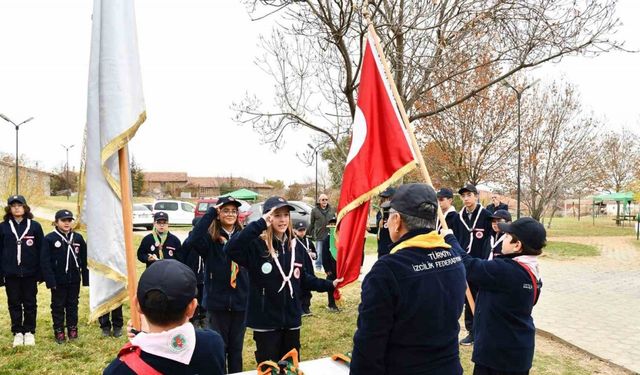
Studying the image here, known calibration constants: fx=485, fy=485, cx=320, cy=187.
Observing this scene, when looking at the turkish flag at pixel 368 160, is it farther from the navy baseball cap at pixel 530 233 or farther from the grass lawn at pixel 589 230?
the grass lawn at pixel 589 230

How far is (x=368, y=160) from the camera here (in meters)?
3.88

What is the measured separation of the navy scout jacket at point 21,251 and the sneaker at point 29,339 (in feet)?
2.61

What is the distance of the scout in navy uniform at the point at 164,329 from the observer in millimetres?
1837

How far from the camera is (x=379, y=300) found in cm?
233

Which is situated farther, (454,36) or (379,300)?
(454,36)

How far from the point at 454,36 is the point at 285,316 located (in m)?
5.20

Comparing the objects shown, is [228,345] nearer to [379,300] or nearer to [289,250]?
[289,250]

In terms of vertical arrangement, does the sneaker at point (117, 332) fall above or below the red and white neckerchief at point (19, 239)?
below

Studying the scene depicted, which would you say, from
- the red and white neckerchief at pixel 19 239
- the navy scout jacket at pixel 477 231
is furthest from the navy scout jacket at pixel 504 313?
the red and white neckerchief at pixel 19 239

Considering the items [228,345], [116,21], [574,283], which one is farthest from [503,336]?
[574,283]

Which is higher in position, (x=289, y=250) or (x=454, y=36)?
(x=454, y=36)

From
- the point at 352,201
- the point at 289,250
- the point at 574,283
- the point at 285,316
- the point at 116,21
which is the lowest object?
the point at 574,283

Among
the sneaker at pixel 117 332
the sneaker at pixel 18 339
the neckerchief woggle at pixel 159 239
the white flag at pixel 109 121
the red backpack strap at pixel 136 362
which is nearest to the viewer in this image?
the red backpack strap at pixel 136 362

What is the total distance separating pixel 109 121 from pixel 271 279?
1.84 m
